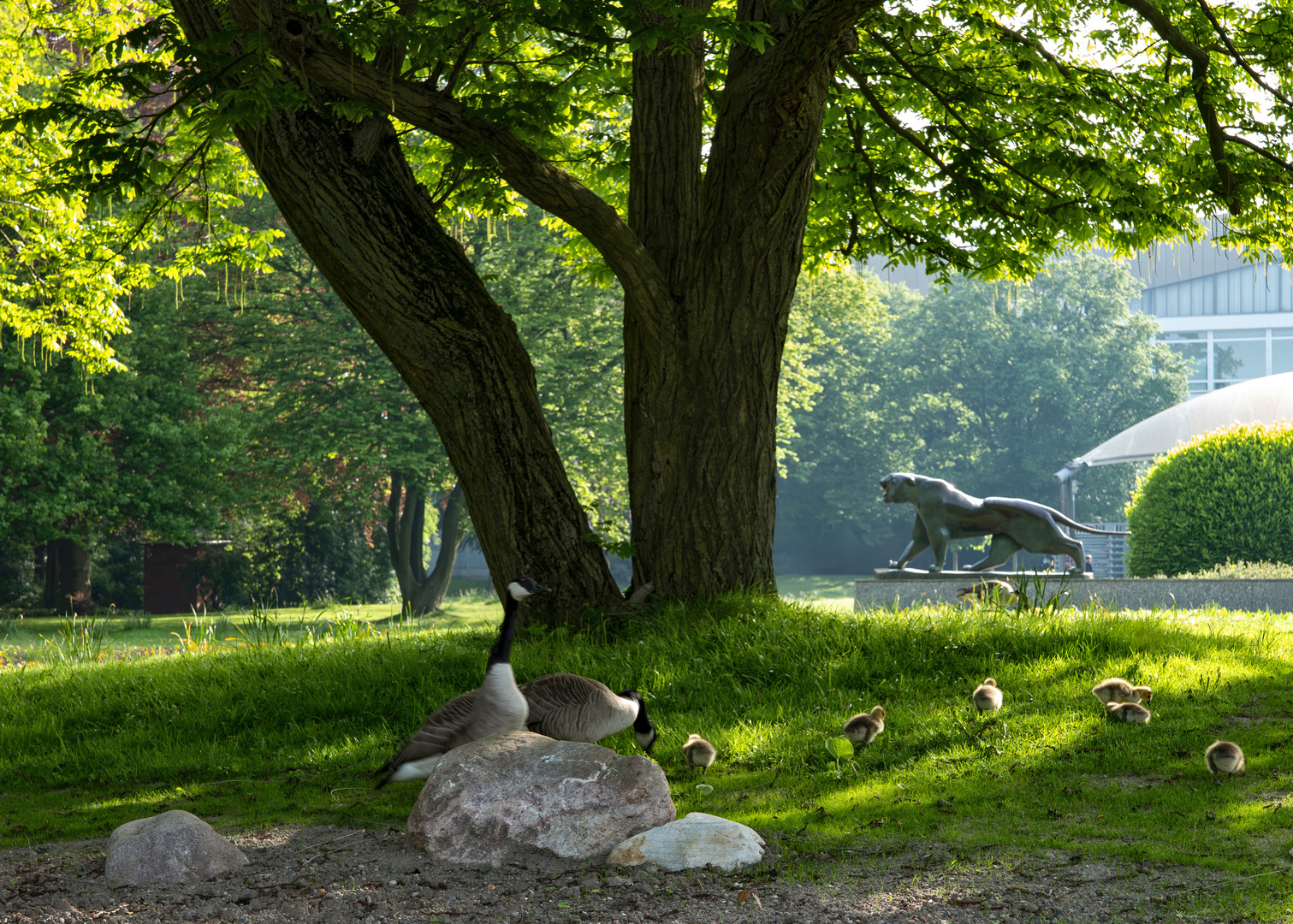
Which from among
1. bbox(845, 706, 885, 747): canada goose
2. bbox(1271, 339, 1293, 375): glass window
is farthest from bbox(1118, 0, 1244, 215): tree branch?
bbox(1271, 339, 1293, 375): glass window

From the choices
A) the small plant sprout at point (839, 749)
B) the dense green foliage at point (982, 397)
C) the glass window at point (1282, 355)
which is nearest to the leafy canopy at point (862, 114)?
the small plant sprout at point (839, 749)

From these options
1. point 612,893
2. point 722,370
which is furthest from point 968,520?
point 612,893

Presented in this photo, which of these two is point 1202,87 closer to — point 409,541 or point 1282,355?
point 409,541

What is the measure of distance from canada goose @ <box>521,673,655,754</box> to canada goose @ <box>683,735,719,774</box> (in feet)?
1.17

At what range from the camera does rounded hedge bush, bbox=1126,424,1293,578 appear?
648 inches

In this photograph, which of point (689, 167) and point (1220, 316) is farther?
point (1220, 316)

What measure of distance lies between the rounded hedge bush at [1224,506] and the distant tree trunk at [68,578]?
23965mm

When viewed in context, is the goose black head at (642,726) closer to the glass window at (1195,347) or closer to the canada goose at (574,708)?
the canada goose at (574,708)

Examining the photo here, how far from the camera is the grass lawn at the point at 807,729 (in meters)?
4.62

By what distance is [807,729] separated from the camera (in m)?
6.21

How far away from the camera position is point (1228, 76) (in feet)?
29.2

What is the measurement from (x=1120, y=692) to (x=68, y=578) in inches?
1056

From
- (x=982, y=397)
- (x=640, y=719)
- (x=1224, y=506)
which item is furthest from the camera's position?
(x=982, y=397)

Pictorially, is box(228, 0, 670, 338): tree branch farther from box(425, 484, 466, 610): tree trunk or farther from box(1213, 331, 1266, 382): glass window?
box(1213, 331, 1266, 382): glass window
